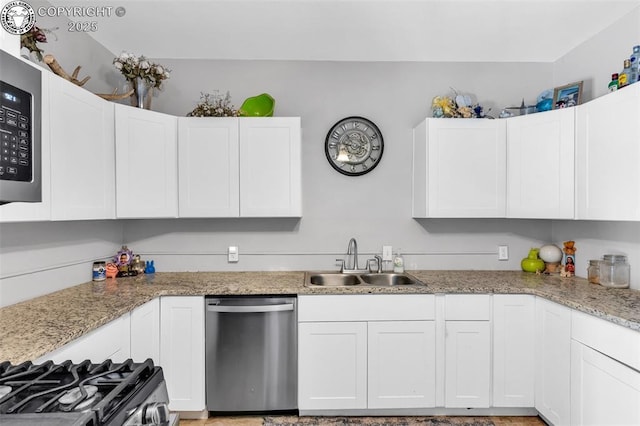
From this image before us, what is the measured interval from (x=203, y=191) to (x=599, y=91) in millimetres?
2915

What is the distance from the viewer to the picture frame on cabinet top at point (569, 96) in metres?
2.41

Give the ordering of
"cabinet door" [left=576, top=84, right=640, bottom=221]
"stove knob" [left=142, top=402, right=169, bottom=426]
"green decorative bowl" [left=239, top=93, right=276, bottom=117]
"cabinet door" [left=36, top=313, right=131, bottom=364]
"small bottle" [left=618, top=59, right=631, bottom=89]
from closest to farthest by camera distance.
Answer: "stove knob" [left=142, top=402, right=169, bottom=426] → "cabinet door" [left=36, top=313, right=131, bottom=364] → "cabinet door" [left=576, top=84, right=640, bottom=221] → "small bottle" [left=618, top=59, right=631, bottom=89] → "green decorative bowl" [left=239, top=93, right=276, bottom=117]

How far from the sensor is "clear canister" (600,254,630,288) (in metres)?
2.17

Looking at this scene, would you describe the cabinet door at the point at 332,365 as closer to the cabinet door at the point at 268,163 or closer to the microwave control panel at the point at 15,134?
the cabinet door at the point at 268,163

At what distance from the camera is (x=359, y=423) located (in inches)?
88.5

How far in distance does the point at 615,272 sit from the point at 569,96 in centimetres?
124

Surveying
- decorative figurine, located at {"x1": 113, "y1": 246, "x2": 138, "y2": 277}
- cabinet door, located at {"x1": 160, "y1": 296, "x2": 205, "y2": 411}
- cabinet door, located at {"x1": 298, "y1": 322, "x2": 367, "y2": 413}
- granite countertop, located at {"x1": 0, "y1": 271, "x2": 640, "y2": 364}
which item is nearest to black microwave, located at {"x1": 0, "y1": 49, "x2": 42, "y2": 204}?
granite countertop, located at {"x1": 0, "y1": 271, "x2": 640, "y2": 364}

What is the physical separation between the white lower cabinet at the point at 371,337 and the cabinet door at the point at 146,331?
0.90 m

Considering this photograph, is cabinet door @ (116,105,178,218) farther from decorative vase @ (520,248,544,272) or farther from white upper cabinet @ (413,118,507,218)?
decorative vase @ (520,248,544,272)

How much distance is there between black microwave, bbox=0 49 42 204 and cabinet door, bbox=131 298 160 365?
1165mm

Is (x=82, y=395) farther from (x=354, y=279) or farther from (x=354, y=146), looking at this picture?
(x=354, y=146)

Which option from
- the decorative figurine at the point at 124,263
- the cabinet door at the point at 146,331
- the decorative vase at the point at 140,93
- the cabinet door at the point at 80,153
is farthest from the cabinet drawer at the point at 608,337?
the decorative vase at the point at 140,93

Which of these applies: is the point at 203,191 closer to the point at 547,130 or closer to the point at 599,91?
the point at 547,130

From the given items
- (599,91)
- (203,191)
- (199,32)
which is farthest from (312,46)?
(599,91)
